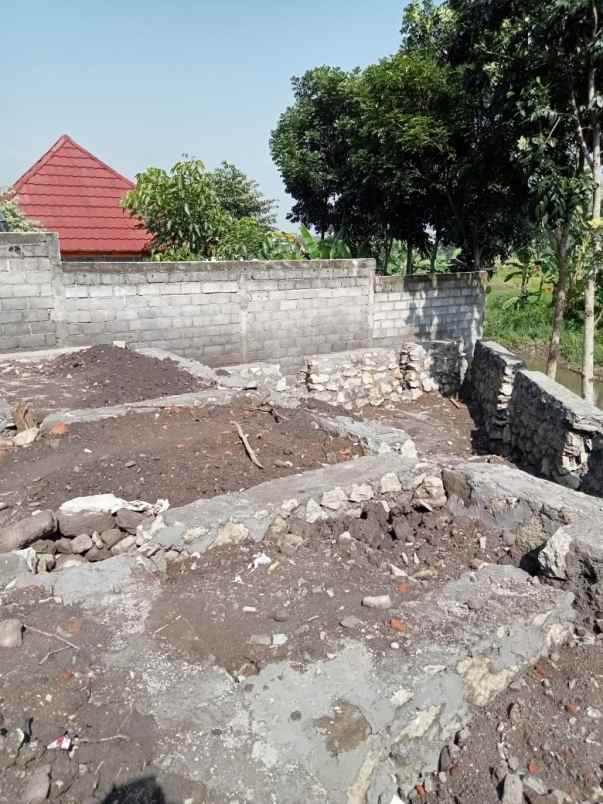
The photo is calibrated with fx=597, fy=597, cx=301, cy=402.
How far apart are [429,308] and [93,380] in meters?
6.95

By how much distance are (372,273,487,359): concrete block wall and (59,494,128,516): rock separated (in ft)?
25.3

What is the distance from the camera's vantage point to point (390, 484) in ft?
12.8

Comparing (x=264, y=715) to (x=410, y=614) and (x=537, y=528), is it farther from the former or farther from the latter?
(x=537, y=528)

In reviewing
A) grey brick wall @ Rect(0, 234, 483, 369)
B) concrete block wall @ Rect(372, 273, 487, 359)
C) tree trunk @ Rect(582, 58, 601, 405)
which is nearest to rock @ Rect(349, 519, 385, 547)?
tree trunk @ Rect(582, 58, 601, 405)

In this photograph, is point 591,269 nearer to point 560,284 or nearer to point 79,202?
point 560,284

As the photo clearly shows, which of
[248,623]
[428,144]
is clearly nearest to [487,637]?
[248,623]

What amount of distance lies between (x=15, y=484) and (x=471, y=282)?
1001cm

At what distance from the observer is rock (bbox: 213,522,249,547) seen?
3.27 metres

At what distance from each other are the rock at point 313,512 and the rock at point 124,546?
100 centimetres

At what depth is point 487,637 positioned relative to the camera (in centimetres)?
257

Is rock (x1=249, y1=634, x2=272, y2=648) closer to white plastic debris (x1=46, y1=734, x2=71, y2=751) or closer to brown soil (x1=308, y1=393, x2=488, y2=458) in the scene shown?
white plastic debris (x1=46, y1=734, x2=71, y2=751)

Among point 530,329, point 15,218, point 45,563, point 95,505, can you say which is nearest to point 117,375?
point 95,505

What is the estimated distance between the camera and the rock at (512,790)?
2.07 metres

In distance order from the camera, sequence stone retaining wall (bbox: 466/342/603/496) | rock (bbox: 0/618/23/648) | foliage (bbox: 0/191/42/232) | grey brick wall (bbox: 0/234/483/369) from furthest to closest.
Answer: foliage (bbox: 0/191/42/232), grey brick wall (bbox: 0/234/483/369), stone retaining wall (bbox: 466/342/603/496), rock (bbox: 0/618/23/648)
